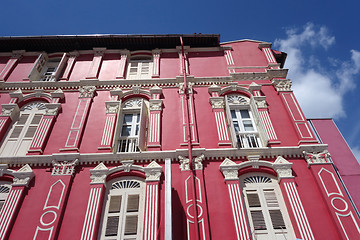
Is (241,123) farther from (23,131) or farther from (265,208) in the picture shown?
(23,131)

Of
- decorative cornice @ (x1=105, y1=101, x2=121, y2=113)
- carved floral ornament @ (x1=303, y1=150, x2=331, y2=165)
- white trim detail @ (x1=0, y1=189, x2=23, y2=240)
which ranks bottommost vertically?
white trim detail @ (x1=0, y1=189, x2=23, y2=240)

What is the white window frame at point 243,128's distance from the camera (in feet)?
26.4

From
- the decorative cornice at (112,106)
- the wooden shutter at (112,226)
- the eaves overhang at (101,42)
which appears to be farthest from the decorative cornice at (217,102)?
the wooden shutter at (112,226)

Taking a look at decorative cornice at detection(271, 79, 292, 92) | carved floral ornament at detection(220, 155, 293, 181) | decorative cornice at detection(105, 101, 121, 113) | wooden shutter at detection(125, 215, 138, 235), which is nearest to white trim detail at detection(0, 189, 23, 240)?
wooden shutter at detection(125, 215, 138, 235)

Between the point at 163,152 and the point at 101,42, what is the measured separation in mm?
6757

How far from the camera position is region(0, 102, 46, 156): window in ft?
26.3

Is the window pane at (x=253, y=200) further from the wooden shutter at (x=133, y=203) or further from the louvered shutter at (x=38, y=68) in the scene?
the louvered shutter at (x=38, y=68)

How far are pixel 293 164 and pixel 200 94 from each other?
3897 mm

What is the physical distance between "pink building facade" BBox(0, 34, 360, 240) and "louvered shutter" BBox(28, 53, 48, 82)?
6 cm

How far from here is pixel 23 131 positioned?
27.8 feet

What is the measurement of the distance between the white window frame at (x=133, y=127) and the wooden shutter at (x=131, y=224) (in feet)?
5.94

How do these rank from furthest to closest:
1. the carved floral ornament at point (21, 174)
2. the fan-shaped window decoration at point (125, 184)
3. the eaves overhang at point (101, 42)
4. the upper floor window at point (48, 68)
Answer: the eaves overhang at point (101, 42)
the upper floor window at point (48, 68)
the fan-shaped window decoration at point (125, 184)
the carved floral ornament at point (21, 174)

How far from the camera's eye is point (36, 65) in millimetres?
10609

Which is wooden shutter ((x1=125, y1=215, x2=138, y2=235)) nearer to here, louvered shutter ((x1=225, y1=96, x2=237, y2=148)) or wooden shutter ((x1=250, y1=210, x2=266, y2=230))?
wooden shutter ((x1=250, y1=210, x2=266, y2=230))
